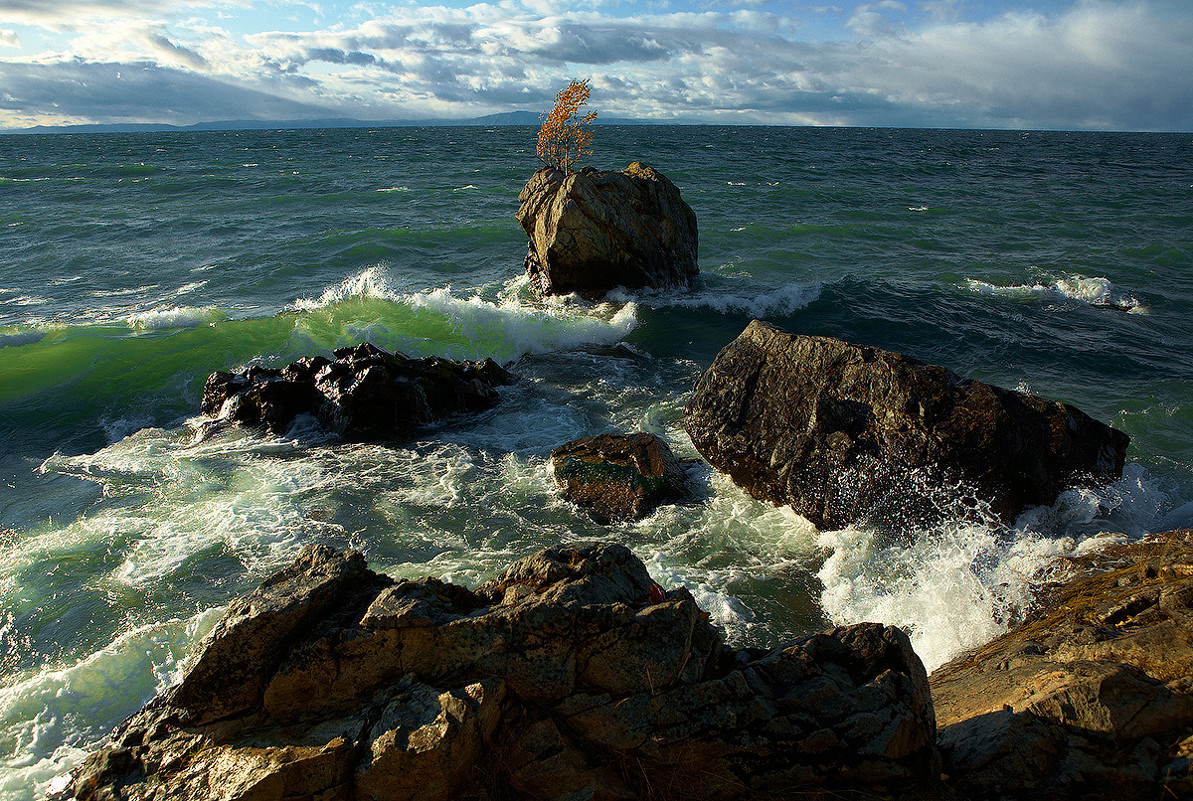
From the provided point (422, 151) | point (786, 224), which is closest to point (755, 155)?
point (422, 151)

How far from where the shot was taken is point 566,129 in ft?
70.0

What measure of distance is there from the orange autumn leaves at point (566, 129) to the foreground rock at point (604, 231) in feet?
6.08

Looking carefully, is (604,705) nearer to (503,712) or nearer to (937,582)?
(503,712)

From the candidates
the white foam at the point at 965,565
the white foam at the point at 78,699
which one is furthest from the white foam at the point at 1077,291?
the white foam at the point at 78,699

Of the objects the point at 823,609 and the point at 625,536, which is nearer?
the point at 823,609

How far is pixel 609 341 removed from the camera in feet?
54.4

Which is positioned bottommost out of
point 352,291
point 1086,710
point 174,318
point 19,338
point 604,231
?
point 19,338

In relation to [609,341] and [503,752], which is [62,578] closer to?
[503,752]

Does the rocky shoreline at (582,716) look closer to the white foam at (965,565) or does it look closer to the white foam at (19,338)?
the white foam at (965,565)

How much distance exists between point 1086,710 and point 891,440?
14.2 ft

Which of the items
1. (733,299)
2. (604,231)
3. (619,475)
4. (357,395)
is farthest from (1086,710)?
(733,299)

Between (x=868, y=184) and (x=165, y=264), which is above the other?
(x=868, y=184)

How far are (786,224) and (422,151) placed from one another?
168 ft

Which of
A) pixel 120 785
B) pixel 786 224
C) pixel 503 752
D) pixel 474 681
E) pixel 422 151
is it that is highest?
pixel 422 151
